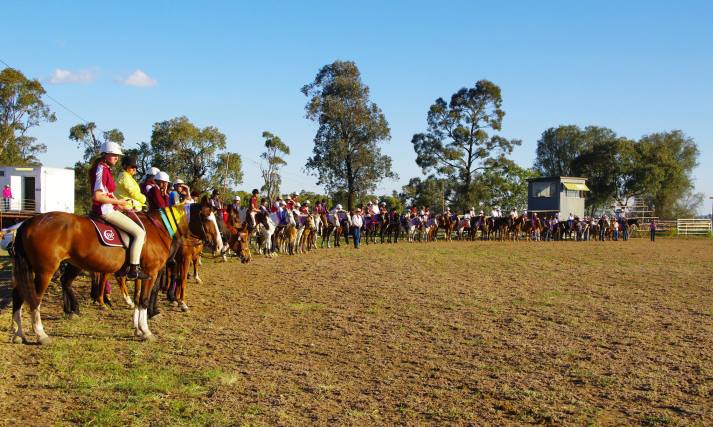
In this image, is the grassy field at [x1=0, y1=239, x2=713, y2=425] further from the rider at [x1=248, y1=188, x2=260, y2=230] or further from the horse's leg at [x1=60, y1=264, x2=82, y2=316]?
the rider at [x1=248, y1=188, x2=260, y2=230]

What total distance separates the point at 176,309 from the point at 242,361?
398 centimetres

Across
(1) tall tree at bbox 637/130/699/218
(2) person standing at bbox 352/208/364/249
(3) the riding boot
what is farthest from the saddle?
(1) tall tree at bbox 637/130/699/218

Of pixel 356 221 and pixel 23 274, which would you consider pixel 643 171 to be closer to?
pixel 356 221

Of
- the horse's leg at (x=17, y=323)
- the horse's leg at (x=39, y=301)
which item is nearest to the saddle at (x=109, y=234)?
the horse's leg at (x=39, y=301)

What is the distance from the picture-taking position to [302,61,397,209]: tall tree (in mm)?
45625

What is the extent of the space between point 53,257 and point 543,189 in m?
50.9

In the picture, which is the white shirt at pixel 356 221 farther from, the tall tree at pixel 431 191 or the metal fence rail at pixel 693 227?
the metal fence rail at pixel 693 227

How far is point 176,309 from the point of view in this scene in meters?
10.7

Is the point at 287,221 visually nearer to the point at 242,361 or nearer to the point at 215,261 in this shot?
the point at 215,261

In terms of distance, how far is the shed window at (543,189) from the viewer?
174 ft

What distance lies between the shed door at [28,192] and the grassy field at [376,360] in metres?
21.3

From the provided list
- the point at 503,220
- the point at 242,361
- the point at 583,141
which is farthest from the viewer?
the point at 583,141

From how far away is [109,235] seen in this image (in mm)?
8055

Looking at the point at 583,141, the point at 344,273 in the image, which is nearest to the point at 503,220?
the point at 344,273
